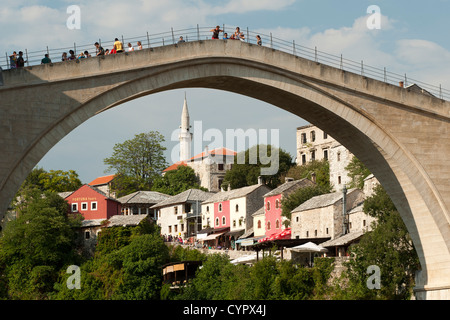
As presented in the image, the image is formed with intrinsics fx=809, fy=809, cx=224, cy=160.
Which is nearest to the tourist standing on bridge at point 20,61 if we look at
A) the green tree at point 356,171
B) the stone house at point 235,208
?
the green tree at point 356,171

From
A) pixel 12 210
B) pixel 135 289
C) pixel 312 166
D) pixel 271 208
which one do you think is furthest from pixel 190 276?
pixel 312 166

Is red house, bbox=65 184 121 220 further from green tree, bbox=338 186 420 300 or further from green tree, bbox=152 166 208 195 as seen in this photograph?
green tree, bbox=338 186 420 300

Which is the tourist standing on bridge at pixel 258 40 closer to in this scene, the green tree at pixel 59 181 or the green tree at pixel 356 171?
the green tree at pixel 356 171

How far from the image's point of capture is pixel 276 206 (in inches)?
2507

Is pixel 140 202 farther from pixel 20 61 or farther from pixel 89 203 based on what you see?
pixel 20 61

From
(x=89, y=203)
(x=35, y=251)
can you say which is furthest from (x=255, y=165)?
(x=35, y=251)

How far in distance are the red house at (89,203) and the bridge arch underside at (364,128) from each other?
47.6 metres

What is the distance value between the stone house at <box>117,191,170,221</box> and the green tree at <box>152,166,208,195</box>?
7.25m

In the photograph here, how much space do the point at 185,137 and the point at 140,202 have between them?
Result: 3940 centimetres

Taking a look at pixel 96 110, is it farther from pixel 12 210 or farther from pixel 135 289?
pixel 12 210

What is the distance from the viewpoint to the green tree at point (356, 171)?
65312 millimetres

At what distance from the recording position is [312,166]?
82000mm

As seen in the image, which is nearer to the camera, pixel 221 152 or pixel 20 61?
pixel 20 61
